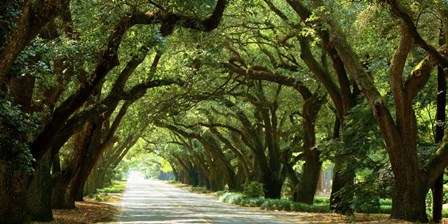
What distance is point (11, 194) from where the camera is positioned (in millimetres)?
12992

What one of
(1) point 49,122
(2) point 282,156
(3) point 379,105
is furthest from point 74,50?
(2) point 282,156

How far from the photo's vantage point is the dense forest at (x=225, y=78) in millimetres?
11781

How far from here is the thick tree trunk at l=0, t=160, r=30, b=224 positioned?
42.2 feet

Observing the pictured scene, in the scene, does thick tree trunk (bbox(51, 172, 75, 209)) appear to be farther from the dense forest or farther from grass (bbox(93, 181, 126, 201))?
grass (bbox(93, 181, 126, 201))

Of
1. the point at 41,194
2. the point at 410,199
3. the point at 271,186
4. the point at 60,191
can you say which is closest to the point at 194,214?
the point at 60,191

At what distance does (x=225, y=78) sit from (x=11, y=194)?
1293 cm

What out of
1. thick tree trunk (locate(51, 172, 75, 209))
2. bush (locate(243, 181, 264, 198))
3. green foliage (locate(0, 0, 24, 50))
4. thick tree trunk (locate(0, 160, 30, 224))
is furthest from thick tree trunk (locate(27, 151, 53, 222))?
bush (locate(243, 181, 264, 198))

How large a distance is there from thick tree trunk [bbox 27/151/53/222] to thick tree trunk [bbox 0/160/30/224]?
2680mm

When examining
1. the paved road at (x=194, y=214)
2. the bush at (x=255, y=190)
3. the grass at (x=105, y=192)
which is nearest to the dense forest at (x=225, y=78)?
the paved road at (x=194, y=214)

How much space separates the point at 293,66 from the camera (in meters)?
23.1

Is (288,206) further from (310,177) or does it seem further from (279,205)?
(310,177)

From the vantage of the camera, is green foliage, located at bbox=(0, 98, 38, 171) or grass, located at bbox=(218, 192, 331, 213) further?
grass, located at bbox=(218, 192, 331, 213)

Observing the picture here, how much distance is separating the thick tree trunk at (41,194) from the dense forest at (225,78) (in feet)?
0.13

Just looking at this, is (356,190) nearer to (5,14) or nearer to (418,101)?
(418,101)
